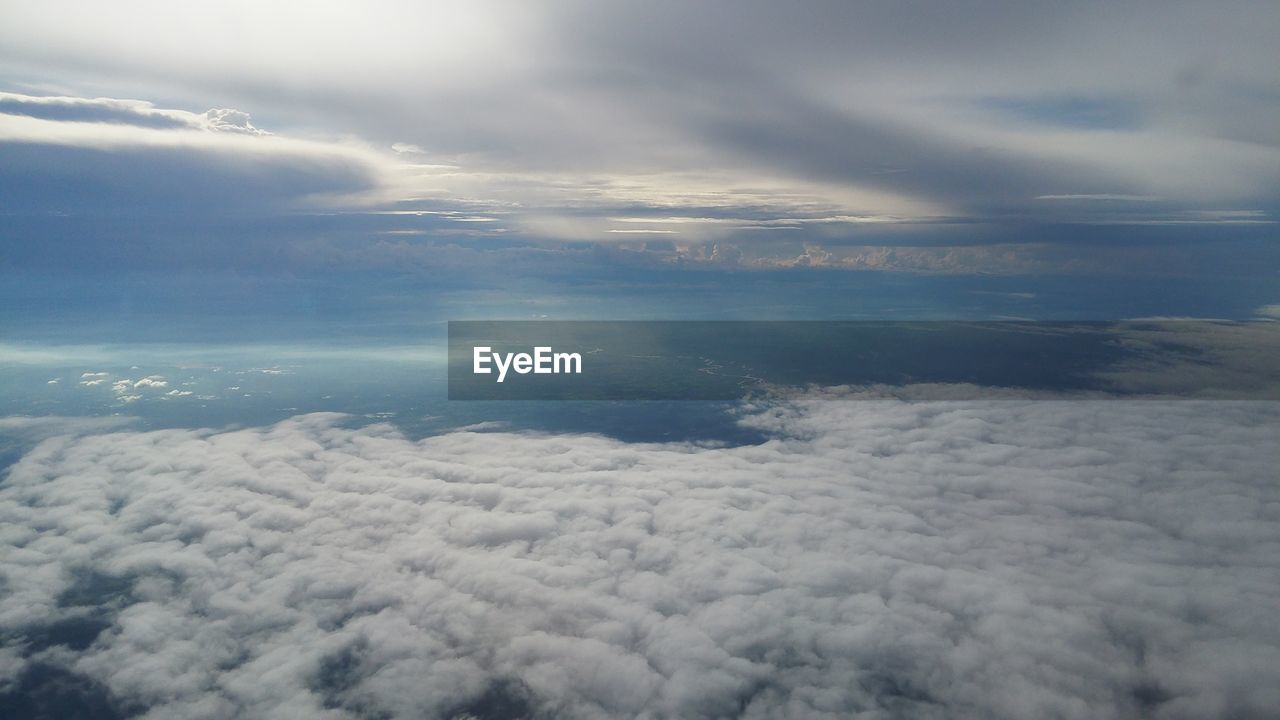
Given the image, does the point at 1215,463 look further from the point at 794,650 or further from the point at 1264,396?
the point at 1264,396

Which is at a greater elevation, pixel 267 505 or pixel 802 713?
pixel 267 505

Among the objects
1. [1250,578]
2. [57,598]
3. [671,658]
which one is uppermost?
[1250,578]

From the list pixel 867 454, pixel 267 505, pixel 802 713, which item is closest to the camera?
pixel 802 713

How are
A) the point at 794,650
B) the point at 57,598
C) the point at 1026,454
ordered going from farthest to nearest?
the point at 1026,454 < the point at 57,598 < the point at 794,650

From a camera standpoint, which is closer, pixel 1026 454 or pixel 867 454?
pixel 1026 454

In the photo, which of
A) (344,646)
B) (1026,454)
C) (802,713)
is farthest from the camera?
(1026,454)

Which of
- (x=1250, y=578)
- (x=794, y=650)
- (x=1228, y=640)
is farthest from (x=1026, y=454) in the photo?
(x=794, y=650)

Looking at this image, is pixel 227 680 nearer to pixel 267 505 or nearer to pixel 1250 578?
pixel 267 505

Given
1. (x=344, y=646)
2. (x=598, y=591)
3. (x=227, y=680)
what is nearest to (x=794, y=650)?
(x=598, y=591)

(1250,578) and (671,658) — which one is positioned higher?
(1250,578)
